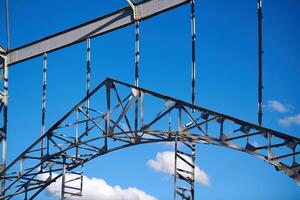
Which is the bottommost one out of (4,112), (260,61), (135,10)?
(260,61)

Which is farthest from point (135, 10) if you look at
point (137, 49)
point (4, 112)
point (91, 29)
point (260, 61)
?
point (4, 112)

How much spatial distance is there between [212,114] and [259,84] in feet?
7.59

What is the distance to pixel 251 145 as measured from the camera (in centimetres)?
1695

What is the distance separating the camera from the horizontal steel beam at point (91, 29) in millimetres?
22500

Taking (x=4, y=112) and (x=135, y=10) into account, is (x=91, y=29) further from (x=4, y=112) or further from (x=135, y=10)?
(x=4, y=112)

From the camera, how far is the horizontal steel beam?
886 inches

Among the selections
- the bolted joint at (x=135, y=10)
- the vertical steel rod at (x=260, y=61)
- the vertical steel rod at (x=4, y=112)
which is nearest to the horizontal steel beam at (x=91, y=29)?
the bolted joint at (x=135, y=10)

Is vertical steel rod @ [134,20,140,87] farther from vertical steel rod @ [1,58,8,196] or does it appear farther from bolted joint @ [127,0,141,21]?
vertical steel rod @ [1,58,8,196]

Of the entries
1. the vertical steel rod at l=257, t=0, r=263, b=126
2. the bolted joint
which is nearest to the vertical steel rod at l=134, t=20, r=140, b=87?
the bolted joint

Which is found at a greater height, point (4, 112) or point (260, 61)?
point (4, 112)

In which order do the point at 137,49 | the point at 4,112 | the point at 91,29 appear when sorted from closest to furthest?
the point at 137,49, the point at 91,29, the point at 4,112

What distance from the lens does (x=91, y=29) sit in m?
25.0

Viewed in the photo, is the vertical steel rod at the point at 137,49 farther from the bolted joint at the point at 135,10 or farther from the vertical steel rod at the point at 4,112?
the vertical steel rod at the point at 4,112

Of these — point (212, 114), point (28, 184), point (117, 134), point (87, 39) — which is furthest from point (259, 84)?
Result: point (28, 184)
